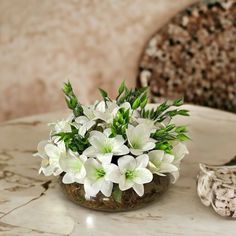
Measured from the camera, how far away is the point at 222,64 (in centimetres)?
231

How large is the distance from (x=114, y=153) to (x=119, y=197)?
9 cm

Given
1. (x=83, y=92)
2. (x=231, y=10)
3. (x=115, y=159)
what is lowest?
(x=83, y=92)

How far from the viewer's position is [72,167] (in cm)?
120

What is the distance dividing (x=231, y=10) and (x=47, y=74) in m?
0.77

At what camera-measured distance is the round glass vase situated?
1.20 metres

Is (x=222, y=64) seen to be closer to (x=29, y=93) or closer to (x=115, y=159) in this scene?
(x=29, y=93)

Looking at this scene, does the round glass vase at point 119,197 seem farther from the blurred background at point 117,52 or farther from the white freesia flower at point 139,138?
the blurred background at point 117,52

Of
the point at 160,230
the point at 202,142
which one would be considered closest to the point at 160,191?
the point at 160,230

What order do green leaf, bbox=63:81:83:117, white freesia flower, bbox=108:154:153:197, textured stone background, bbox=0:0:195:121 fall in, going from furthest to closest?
textured stone background, bbox=0:0:195:121
green leaf, bbox=63:81:83:117
white freesia flower, bbox=108:154:153:197

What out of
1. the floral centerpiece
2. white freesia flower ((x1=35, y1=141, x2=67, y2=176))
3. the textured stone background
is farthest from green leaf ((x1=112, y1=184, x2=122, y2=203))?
the textured stone background

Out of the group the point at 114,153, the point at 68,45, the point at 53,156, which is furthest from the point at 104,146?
the point at 68,45

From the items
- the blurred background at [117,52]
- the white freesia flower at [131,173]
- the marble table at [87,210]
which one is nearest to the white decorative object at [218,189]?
the marble table at [87,210]

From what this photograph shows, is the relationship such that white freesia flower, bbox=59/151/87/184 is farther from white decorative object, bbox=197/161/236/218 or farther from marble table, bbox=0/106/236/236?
white decorative object, bbox=197/161/236/218

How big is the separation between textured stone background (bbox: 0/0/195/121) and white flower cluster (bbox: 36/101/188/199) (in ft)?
3.45
